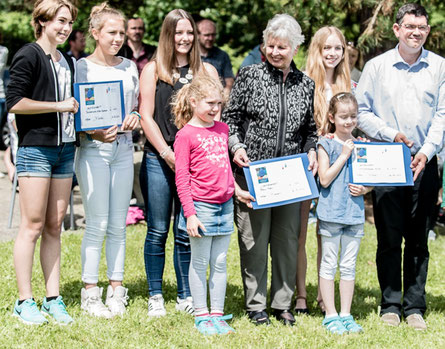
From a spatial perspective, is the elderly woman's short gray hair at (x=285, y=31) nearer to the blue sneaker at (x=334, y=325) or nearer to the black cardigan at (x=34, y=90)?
Result: the black cardigan at (x=34, y=90)

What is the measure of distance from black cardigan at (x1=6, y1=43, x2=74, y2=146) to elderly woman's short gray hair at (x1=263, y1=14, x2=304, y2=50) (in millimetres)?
1500

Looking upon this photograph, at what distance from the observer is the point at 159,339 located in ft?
14.6

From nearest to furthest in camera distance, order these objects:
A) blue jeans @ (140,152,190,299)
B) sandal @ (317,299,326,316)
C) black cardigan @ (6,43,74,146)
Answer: black cardigan @ (6,43,74,146) → blue jeans @ (140,152,190,299) → sandal @ (317,299,326,316)

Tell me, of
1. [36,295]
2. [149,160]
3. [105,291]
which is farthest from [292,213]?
[36,295]

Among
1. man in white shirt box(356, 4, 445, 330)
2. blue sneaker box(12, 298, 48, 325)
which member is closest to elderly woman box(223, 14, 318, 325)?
man in white shirt box(356, 4, 445, 330)

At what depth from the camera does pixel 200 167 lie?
4.43 m

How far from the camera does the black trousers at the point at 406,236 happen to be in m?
5.04

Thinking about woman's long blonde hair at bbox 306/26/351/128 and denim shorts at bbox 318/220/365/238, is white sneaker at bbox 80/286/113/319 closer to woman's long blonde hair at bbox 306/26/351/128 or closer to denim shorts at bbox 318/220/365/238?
denim shorts at bbox 318/220/365/238

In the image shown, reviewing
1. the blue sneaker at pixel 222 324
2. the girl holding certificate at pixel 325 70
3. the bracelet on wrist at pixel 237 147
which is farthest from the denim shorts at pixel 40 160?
the girl holding certificate at pixel 325 70

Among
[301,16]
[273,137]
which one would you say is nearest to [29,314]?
[273,137]

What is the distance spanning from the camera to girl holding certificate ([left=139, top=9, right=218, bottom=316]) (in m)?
4.75

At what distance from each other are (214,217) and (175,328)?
34.1 inches

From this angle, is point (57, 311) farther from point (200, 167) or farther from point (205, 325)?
point (200, 167)

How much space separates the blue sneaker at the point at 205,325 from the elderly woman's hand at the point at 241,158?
1.11 metres
